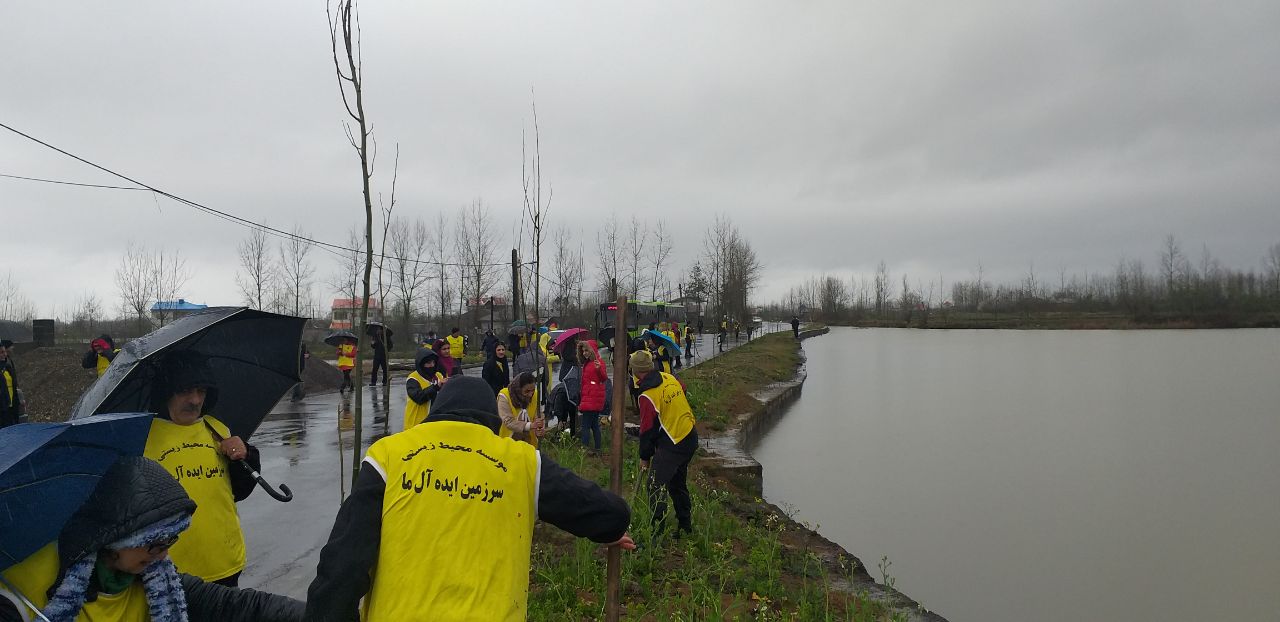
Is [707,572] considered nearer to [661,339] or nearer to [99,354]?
[661,339]

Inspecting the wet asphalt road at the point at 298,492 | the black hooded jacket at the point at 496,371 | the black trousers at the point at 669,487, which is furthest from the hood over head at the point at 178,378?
the black hooded jacket at the point at 496,371

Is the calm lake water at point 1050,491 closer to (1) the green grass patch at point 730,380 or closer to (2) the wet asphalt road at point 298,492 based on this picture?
(1) the green grass patch at point 730,380

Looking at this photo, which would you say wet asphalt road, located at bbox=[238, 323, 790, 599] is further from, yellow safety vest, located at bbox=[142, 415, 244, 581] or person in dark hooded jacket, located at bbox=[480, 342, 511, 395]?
person in dark hooded jacket, located at bbox=[480, 342, 511, 395]

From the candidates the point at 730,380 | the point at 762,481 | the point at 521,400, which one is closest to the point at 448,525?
the point at 521,400

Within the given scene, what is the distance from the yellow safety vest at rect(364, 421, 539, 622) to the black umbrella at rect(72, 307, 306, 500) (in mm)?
1497

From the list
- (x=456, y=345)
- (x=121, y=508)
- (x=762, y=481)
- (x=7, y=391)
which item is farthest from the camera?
(x=456, y=345)

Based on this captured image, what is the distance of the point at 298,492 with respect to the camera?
810 centimetres

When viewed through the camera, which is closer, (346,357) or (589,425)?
(589,425)

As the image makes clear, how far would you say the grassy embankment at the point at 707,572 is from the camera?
16.3ft

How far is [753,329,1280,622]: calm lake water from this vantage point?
26.7 feet

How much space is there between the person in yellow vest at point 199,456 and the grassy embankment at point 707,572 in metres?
2.02

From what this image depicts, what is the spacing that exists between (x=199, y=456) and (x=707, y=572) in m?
3.82

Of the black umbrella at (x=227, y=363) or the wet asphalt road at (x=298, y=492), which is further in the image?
the wet asphalt road at (x=298, y=492)

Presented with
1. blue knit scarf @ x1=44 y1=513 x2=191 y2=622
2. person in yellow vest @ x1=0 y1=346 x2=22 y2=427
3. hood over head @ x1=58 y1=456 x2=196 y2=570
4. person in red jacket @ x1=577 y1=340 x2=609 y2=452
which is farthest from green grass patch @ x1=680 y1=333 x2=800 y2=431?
hood over head @ x1=58 y1=456 x2=196 y2=570
